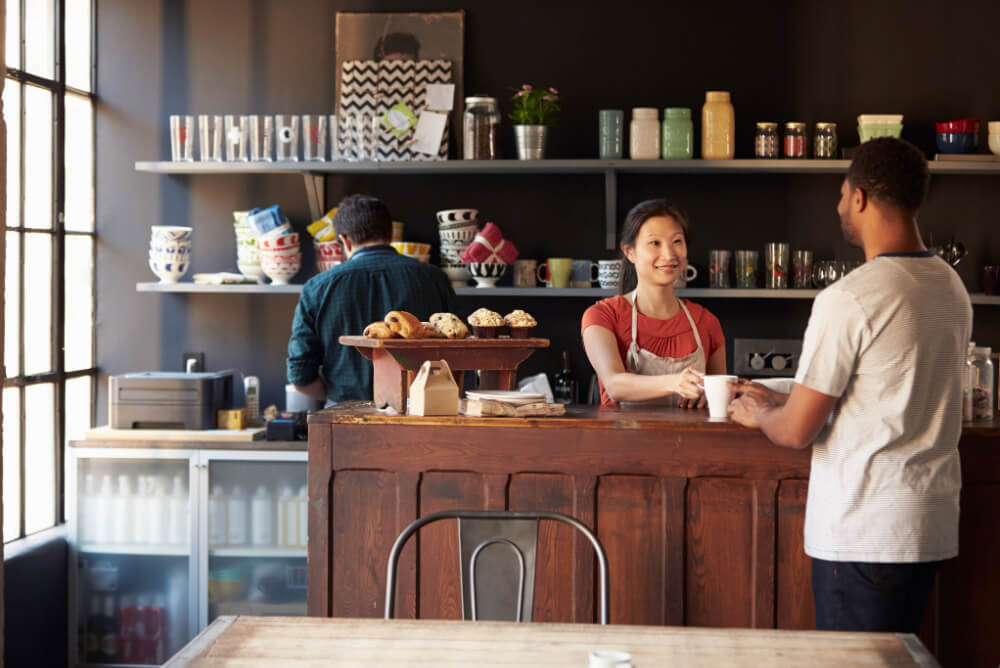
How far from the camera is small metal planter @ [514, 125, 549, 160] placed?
13.3 feet

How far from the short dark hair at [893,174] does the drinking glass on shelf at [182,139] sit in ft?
9.31

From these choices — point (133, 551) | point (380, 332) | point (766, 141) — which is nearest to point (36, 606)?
point (133, 551)

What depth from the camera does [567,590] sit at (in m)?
2.48

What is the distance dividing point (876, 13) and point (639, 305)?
6.69ft

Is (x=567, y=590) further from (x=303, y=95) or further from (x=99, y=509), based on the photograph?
(x=303, y=95)

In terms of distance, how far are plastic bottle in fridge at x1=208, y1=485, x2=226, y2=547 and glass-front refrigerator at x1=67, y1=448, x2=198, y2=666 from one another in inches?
3.6

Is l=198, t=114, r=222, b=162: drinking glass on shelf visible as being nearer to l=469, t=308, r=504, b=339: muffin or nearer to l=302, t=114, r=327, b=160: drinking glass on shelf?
l=302, t=114, r=327, b=160: drinking glass on shelf

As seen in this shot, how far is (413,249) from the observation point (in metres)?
4.14

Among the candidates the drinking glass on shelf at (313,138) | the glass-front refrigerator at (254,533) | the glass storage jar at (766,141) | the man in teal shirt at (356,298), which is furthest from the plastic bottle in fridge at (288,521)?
the glass storage jar at (766,141)

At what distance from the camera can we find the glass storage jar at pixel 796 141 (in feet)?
13.1

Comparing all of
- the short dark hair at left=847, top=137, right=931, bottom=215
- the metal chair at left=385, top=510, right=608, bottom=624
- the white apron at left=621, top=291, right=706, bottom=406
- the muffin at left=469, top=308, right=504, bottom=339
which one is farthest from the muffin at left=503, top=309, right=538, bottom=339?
the short dark hair at left=847, top=137, right=931, bottom=215

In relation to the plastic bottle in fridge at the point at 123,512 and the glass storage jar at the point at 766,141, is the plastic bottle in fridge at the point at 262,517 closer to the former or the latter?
the plastic bottle in fridge at the point at 123,512

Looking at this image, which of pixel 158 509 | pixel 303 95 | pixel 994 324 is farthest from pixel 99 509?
pixel 994 324

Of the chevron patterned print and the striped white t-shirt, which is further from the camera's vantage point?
the chevron patterned print
